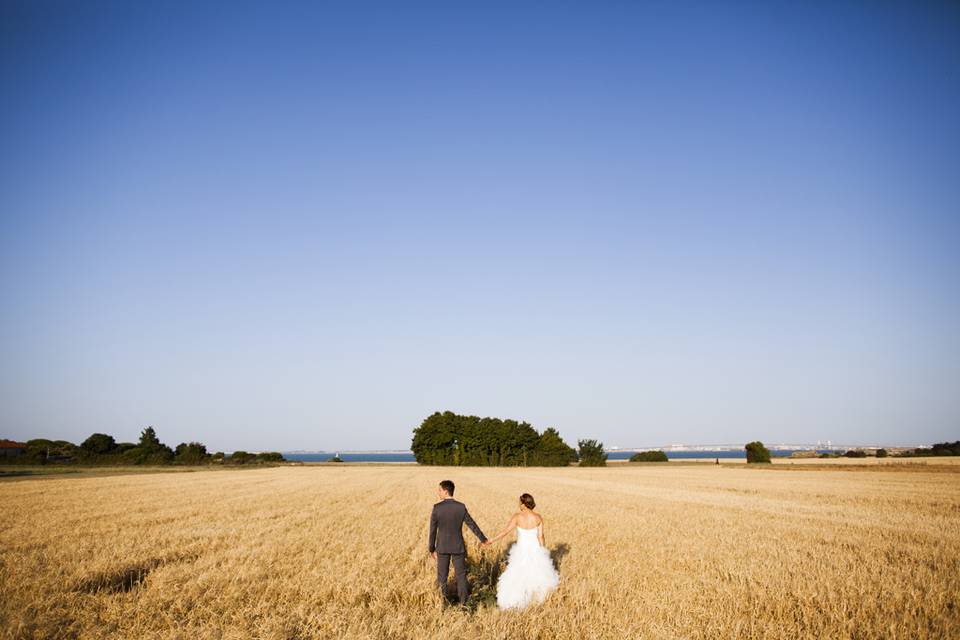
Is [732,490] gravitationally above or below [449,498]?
below

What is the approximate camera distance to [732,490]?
37344mm

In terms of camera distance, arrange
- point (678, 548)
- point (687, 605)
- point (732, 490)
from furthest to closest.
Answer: point (732, 490) < point (678, 548) < point (687, 605)

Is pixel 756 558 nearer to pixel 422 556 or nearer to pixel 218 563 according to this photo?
pixel 422 556

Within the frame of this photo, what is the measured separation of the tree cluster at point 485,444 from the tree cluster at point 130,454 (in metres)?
40.4

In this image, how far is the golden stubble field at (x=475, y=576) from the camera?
25.3 ft

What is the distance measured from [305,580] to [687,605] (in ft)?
22.1

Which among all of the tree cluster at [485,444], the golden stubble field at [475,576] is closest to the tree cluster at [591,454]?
the tree cluster at [485,444]

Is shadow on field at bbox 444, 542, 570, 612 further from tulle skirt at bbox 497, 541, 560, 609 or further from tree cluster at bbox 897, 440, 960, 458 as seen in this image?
tree cluster at bbox 897, 440, 960, 458

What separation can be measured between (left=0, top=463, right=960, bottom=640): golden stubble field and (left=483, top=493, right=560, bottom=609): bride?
0.34 m

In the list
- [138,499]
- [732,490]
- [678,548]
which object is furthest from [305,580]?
[732,490]

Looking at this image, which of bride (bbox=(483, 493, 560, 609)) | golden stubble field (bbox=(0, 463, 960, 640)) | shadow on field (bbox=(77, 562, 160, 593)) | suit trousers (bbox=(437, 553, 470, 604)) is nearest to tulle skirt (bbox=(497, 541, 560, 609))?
bride (bbox=(483, 493, 560, 609))

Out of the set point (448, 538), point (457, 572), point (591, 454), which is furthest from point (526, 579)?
point (591, 454)

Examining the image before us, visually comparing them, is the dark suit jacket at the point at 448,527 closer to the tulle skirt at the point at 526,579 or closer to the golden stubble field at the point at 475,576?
the tulle skirt at the point at 526,579

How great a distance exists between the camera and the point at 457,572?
9211 mm
